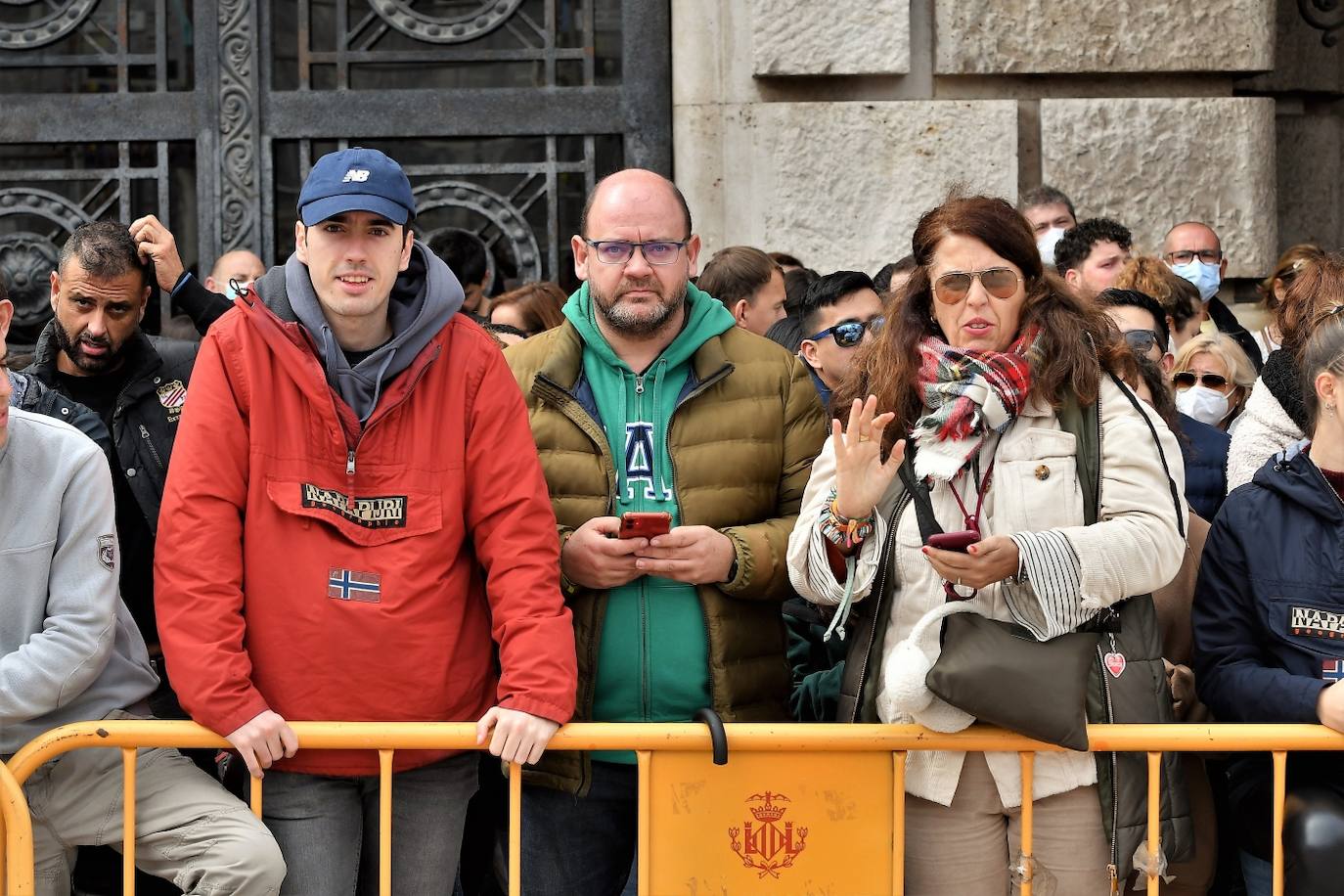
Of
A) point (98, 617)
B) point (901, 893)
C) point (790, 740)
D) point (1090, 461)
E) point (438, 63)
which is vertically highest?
point (438, 63)

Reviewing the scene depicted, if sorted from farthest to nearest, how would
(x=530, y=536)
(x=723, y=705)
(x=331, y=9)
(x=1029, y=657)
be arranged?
(x=331, y=9) → (x=723, y=705) → (x=530, y=536) → (x=1029, y=657)

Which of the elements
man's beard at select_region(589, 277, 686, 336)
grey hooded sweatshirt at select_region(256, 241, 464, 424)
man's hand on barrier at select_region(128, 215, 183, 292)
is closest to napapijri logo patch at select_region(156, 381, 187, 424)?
man's hand on barrier at select_region(128, 215, 183, 292)

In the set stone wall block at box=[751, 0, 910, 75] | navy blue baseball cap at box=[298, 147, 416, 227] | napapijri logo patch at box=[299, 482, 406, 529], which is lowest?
napapijri logo patch at box=[299, 482, 406, 529]

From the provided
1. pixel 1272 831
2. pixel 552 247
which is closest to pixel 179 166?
pixel 552 247

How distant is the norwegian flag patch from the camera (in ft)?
10.3

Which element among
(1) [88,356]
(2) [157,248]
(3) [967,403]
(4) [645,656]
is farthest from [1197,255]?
(1) [88,356]

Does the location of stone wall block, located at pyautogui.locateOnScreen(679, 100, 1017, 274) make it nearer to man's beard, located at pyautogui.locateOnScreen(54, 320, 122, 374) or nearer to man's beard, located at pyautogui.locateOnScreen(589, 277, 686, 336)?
man's beard, located at pyautogui.locateOnScreen(589, 277, 686, 336)

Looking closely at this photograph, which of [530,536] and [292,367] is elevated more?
[292,367]

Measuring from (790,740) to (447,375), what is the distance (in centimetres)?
102

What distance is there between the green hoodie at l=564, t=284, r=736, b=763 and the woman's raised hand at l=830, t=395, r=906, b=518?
507 millimetres

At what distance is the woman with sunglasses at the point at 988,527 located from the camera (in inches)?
122

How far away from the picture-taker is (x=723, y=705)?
3469 mm

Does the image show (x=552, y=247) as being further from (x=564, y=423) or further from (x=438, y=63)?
(x=564, y=423)

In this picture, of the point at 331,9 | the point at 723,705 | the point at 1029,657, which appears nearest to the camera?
the point at 1029,657
